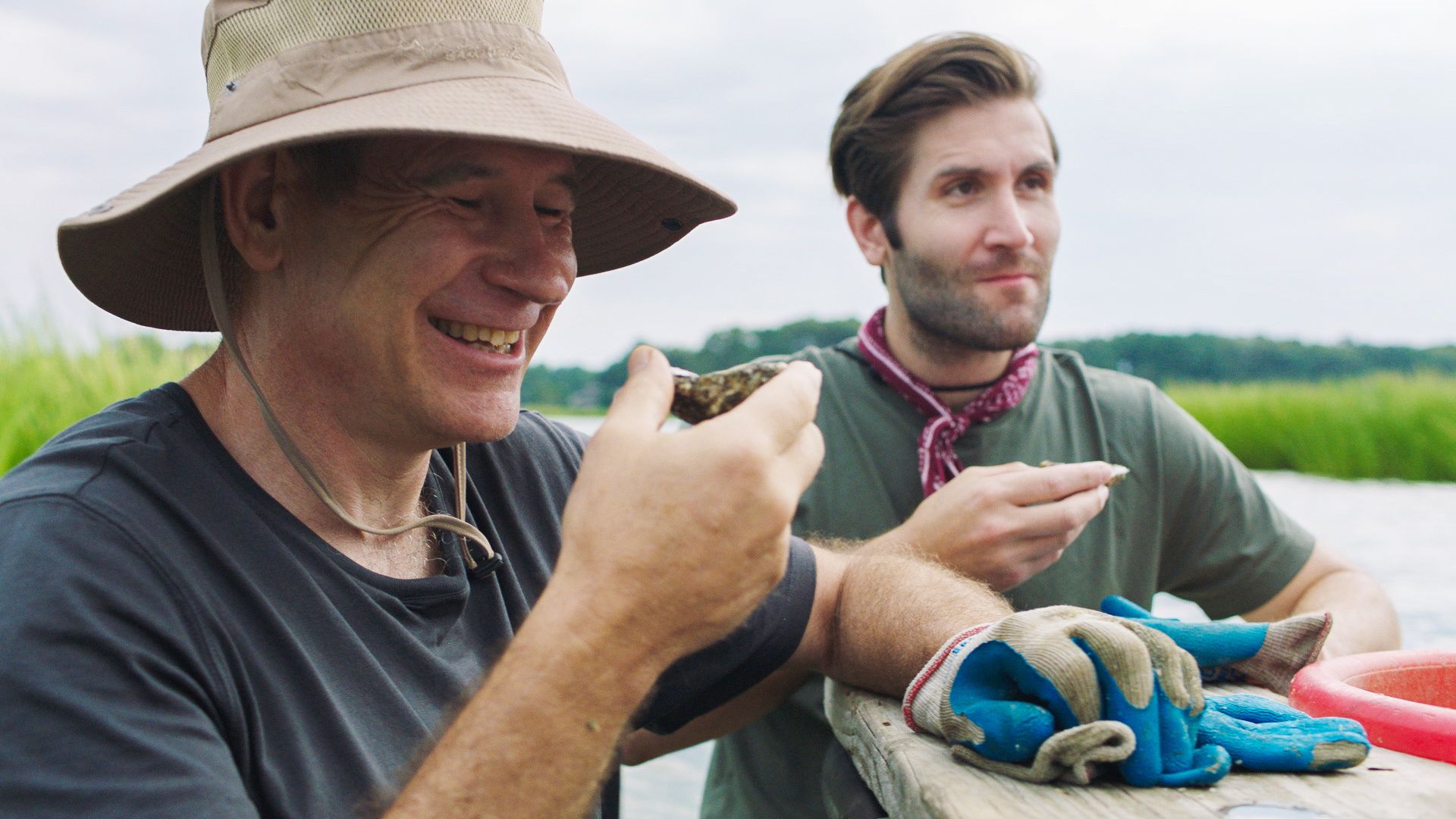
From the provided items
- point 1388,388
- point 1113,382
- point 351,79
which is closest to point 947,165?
point 1113,382

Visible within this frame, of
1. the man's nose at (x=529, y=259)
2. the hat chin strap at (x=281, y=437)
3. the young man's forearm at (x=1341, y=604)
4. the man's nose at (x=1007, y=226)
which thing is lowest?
the young man's forearm at (x=1341, y=604)

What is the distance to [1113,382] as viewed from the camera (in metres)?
3.40

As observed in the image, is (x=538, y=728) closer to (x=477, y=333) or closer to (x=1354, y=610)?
(x=477, y=333)

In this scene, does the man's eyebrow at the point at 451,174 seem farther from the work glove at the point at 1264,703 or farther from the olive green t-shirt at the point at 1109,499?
the olive green t-shirt at the point at 1109,499

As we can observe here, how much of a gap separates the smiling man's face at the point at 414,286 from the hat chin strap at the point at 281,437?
7 cm

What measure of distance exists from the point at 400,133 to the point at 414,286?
0.28 m

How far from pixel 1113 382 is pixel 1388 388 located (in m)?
10.8

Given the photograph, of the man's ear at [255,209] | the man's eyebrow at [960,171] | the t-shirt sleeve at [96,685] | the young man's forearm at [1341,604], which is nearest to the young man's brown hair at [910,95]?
the man's eyebrow at [960,171]

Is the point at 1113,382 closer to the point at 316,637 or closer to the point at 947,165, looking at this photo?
the point at 947,165

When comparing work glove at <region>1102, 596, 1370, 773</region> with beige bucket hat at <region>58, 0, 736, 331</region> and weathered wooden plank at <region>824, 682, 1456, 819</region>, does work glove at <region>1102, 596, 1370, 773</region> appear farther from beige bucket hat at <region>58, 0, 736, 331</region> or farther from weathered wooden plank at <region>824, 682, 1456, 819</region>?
beige bucket hat at <region>58, 0, 736, 331</region>

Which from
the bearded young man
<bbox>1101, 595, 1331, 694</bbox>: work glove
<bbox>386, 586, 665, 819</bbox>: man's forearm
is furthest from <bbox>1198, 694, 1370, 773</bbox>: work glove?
the bearded young man

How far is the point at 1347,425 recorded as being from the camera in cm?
1241

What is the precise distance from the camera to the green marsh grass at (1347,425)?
11414 mm

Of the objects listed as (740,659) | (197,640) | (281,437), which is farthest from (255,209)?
(740,659)
